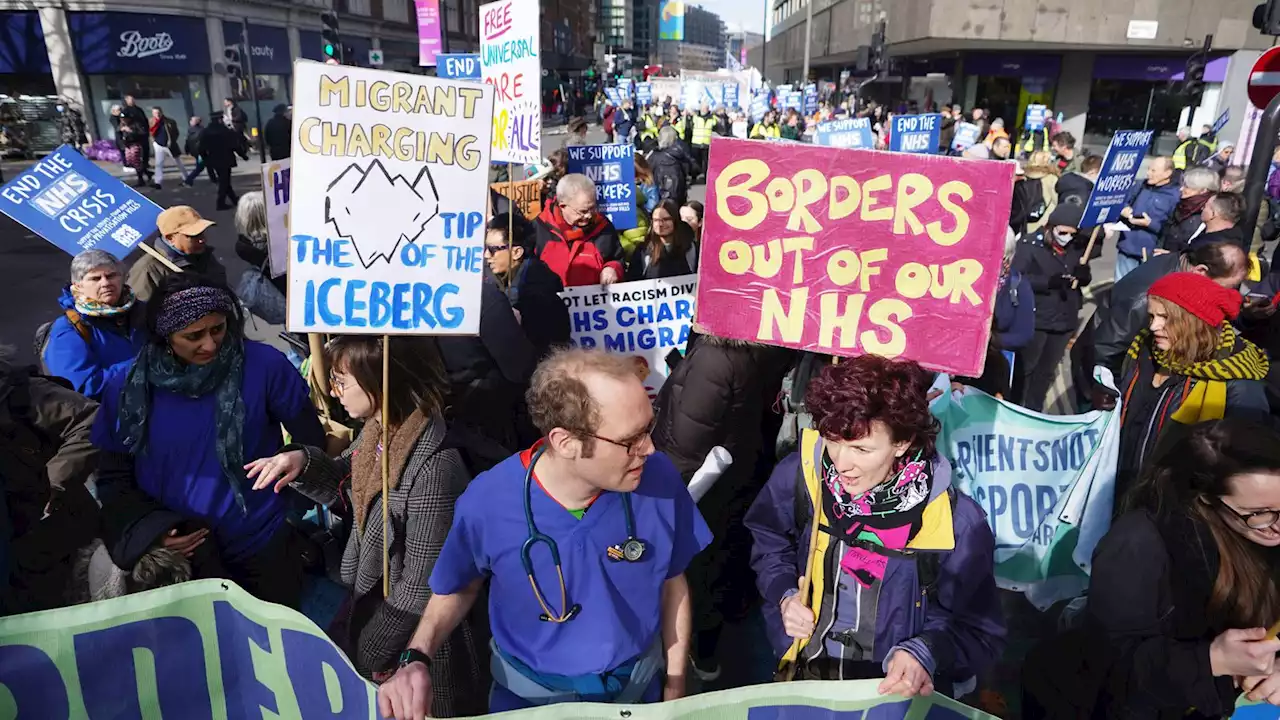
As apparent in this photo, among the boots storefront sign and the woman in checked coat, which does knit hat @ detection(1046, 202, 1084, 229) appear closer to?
the woman in checked coat

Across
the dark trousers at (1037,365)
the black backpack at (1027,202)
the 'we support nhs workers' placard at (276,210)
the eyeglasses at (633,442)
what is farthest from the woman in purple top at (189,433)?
the black backpack at (1027,202)

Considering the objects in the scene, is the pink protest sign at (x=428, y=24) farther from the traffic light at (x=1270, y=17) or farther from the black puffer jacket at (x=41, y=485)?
the black puffer jacket at (x=41, y=485)

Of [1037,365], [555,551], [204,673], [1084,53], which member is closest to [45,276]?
[204,673]

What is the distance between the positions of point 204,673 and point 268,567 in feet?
2.96

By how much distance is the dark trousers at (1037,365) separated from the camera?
17.7 ft

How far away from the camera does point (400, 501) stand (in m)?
2.32

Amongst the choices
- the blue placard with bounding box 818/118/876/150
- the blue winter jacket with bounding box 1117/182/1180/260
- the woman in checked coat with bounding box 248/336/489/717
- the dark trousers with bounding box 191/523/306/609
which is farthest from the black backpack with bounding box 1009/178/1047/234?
the dark trousers with bounding box 191/523/306/609

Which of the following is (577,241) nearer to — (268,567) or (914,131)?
(268,567)

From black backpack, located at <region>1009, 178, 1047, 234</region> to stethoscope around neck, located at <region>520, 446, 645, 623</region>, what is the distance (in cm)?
714

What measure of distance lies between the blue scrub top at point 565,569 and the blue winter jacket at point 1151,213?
6.97m

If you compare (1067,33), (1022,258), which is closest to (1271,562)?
(1022,258)

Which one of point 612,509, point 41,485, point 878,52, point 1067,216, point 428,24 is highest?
point 428,24

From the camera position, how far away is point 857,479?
79.7 inches

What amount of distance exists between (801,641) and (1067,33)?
83.8ft
